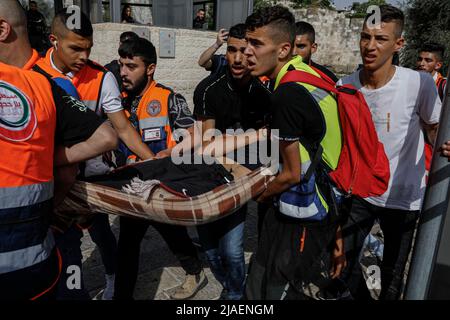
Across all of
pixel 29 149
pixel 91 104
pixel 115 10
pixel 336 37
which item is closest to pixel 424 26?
pixel 336 37

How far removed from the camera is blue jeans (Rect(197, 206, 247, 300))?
2561 mm

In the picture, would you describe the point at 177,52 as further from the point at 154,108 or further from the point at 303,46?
the point at 154,108

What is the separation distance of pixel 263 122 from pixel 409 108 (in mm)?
989

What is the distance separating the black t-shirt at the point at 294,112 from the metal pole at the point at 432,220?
2.08ft

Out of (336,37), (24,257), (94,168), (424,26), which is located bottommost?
(24,257)

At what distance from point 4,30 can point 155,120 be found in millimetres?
1446

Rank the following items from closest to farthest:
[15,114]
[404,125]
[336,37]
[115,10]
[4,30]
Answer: [15,114] < [4,30] < [404,125] < [115,10] < [336,37]

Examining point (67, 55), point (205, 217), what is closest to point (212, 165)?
point (205, 217)

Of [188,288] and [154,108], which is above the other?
[154,108]

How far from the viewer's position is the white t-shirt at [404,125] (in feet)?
7.99

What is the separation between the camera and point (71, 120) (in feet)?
5.26

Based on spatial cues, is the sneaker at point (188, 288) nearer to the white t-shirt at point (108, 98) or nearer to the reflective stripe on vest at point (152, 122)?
the reflective stripe on vest at point (152, 122)

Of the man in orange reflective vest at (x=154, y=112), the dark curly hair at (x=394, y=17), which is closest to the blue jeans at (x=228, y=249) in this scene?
the man in orange reflective vest at (x=154, y=112)
